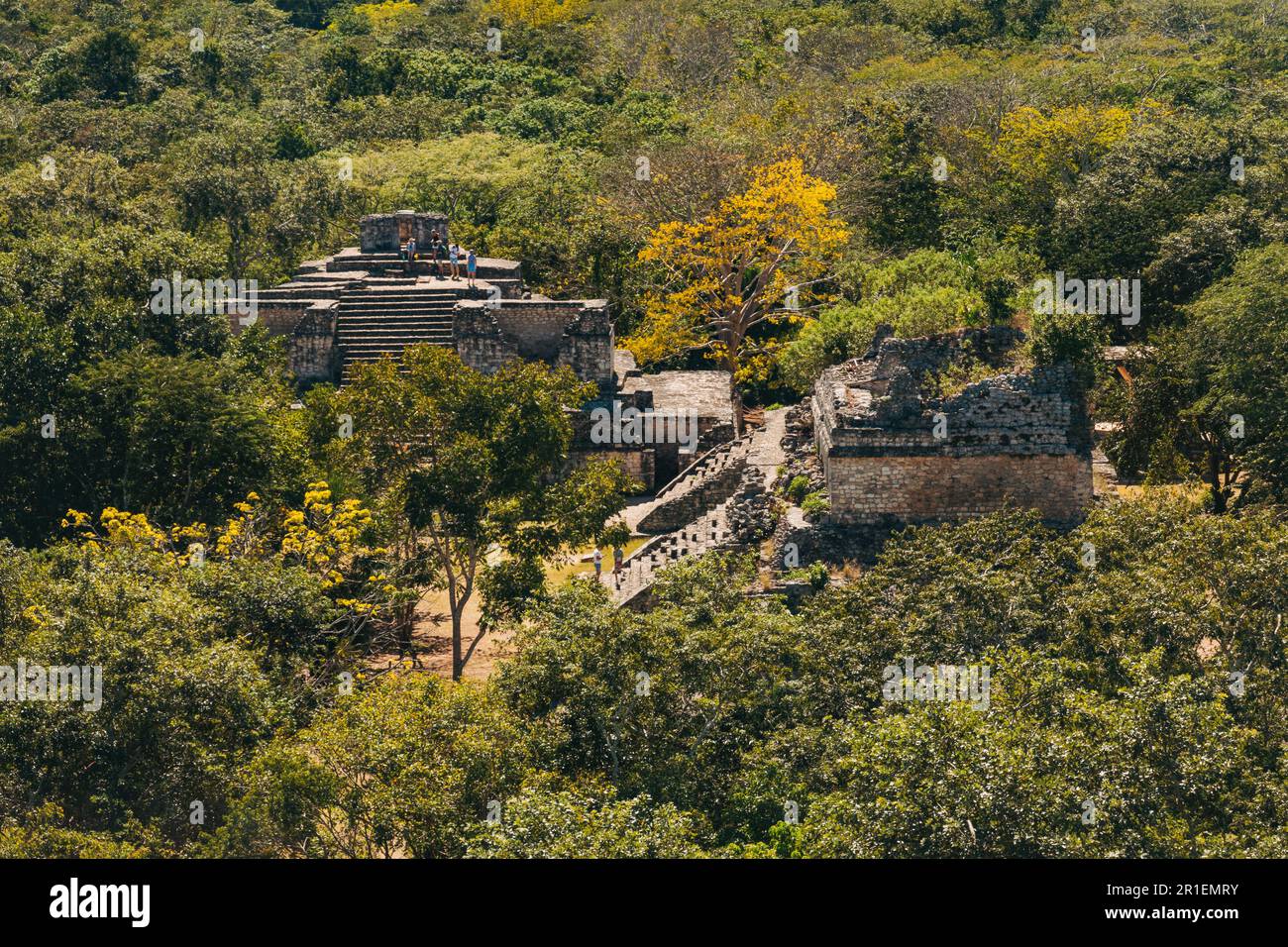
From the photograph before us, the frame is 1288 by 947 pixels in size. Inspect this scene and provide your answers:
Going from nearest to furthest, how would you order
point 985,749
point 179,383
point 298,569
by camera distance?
point 985,749, point 298,569, point 179,383

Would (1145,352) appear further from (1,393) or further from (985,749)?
(1,393)

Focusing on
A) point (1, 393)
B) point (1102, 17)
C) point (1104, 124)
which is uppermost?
point (1102, 17)

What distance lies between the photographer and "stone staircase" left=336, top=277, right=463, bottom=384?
148 feet

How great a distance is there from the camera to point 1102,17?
85250 mm

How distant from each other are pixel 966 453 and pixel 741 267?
706 inches

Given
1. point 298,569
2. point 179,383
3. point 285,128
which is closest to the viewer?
point 298,569

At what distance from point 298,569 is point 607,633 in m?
6.71

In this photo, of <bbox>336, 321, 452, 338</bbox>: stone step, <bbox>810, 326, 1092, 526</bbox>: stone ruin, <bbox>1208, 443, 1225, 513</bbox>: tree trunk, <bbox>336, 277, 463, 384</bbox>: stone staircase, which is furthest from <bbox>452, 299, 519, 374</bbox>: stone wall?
<bbox>1208, 443, 1225, 513</bbox>: tree trunk

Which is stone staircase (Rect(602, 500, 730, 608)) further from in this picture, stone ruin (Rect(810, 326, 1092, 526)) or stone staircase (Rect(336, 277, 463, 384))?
stone staircase (Rect(336, 277, 463, 384))

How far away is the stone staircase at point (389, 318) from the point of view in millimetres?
45000

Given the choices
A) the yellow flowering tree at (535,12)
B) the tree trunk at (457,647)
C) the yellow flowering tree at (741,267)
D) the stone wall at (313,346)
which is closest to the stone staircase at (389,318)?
the stone wall at (313,346)

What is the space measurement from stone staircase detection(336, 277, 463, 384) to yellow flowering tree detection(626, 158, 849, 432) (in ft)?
17.7

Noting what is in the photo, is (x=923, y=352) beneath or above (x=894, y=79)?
beneath

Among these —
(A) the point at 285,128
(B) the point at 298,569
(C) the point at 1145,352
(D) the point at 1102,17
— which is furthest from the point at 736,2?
(B) the point at 298,569
